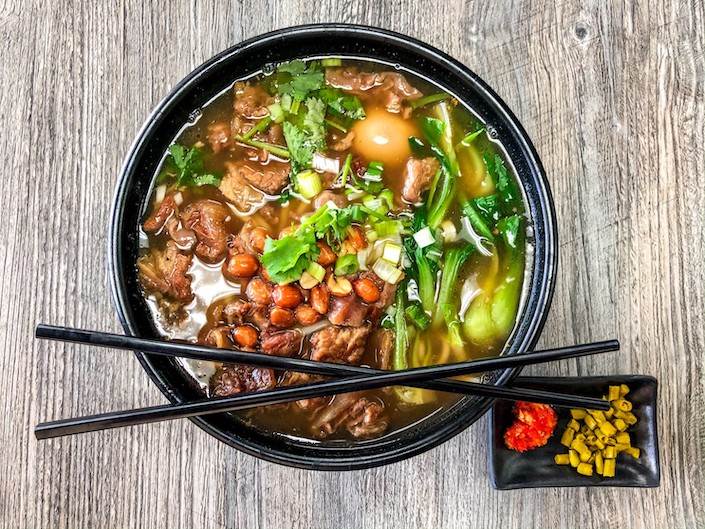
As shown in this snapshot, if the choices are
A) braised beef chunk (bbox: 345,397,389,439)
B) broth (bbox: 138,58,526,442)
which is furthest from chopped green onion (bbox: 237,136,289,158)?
braised beef chunk (bbox: 345,397,389,439)

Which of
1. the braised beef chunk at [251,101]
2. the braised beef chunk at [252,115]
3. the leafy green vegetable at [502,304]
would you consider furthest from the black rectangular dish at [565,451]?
the braised beef chunk at [251,101]

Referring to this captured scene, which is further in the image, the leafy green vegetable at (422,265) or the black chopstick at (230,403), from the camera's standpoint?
the leafy green vegetable at (422,265)

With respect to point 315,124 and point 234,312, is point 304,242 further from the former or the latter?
point 315,124

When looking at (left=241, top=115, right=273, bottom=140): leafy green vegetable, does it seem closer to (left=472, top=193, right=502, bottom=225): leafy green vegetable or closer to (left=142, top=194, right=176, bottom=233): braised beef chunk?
(left=142, top=194, right=176, bottom=233): braised beef chunk

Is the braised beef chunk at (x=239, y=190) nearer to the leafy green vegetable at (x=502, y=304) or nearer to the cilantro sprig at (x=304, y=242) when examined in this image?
the cilantro sprig at (x=304, y=242)

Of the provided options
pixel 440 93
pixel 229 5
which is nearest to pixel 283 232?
pixel 440 93

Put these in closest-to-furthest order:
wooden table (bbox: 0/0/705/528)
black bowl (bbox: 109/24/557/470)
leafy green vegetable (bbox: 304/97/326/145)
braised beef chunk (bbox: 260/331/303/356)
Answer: black bowl (bbox: 109/24/557/470) → braised beef chunk (bbox: 260/331/303/356) → leafy green vegetable (bbox: 304/97/326/145) → wooden table (bbox: 0/0/705/528)

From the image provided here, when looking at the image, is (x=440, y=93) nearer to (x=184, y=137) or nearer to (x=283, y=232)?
(x=283, y=232)
